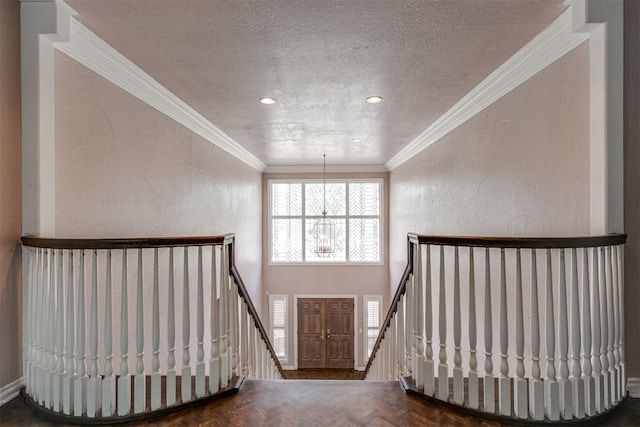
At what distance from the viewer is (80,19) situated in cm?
192

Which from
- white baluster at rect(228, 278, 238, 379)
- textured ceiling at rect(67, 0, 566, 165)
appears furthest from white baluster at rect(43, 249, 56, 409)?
textured ceiling at rect(67, 0, 566, 165)

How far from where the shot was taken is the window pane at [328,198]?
7.66 m

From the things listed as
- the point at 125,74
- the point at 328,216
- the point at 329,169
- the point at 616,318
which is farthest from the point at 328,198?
the point at 616,318

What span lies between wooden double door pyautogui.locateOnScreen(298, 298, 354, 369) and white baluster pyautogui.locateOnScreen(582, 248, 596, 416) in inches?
237

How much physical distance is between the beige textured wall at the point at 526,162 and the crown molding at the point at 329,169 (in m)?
3.47

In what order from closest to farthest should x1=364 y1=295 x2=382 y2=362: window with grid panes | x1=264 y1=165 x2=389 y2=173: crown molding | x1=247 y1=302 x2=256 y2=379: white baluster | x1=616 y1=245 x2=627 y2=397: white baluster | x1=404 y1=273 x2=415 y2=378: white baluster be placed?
1. x1=616 y1=245 x2=627 y2=397: white baluster
2. x1=404 y1=273 x2=415 y2=378: white baluster
3. x1=247 y1=302 x2=256 y2=379: white baluster
4. x1=264 y1=165 x2=389 y2=173: crown molding
5. x1=364 y1=295 x2=382 y2=362: window with grid panes

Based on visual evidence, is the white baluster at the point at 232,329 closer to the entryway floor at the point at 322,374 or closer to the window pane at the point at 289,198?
the window pane at the point at 289,198

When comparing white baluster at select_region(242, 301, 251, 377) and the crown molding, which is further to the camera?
the crown molding

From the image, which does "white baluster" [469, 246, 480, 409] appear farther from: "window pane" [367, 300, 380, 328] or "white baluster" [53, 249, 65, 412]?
"window pane" [367, 300, 380, 328]

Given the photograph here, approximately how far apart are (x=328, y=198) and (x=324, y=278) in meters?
1.84

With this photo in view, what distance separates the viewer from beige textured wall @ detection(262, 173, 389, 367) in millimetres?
7539

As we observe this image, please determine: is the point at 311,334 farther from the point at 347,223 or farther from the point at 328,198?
the point at 328,198

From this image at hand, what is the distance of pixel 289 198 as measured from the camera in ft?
25.3

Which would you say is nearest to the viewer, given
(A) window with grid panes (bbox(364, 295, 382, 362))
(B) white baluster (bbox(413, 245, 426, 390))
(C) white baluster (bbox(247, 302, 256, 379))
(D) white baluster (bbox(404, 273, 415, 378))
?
(B) white baluster (bbox(413, 245, 426, 390))
